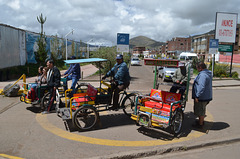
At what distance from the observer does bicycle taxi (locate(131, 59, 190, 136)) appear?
4868 millimetres

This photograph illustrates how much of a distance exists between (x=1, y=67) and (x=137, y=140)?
47.5 feet

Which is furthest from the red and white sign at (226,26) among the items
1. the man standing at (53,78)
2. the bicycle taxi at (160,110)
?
the man standing at (53,78)

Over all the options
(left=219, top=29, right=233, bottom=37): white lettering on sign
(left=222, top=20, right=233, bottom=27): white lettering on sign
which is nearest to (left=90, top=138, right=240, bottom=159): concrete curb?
(left=219, top=29, right=233, bottom=37): white lettering on sign

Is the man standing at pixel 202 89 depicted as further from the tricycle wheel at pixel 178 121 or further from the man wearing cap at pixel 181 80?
the man wearing cap at pixel 181 80

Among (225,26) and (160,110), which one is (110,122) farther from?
(225,26)

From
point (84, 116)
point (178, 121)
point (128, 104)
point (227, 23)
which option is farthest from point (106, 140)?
point (227, 23)

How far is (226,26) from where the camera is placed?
749 inches

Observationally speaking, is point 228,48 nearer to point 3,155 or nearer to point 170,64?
point 170,64

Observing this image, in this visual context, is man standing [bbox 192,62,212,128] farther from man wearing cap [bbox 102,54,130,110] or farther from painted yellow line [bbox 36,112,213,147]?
man wearing cap [bbox 102,54,130,110]

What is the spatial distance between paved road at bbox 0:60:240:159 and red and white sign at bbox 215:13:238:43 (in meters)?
14.7

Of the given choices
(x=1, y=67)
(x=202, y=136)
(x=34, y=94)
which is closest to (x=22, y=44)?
(x=1, y=67)

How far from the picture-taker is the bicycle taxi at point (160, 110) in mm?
4868

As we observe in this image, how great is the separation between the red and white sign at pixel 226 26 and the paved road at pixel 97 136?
48.1 feet

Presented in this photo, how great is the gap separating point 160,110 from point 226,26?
58.0 ft
